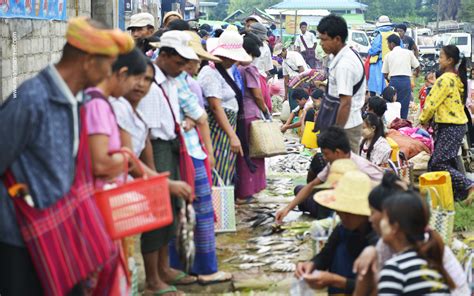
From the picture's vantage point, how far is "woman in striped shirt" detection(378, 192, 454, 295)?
14.0 ft

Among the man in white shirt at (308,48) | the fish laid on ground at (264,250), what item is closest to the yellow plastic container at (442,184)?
the fish laid on ground at (264,250)

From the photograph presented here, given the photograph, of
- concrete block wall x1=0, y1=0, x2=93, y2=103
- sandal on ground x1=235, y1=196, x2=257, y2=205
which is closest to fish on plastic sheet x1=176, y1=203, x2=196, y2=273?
sandal on ground x1=235, y1=196, x2=257, y2=205

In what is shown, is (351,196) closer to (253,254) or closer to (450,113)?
(253,254)

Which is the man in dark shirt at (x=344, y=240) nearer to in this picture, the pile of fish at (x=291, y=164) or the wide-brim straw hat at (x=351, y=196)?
the wide-brim straw hat at (x=351, y=196)

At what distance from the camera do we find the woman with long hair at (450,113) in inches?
394

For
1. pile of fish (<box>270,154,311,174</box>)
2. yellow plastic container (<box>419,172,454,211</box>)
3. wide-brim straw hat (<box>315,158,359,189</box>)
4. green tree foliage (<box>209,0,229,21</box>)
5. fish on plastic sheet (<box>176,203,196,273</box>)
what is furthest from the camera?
green tree foliage (<box>209,0,229,21</box>)

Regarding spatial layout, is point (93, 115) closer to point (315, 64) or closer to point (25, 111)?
point (25, 111)

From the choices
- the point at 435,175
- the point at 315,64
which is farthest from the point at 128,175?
the point at 315,64

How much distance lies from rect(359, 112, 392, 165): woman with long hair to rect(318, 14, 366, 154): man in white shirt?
1.21 metres

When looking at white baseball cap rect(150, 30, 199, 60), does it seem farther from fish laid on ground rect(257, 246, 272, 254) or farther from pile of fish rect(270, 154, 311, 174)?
pile of fish rect(270, 154, 311, 174)

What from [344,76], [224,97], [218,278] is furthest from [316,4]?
[218,278]

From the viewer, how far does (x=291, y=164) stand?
12734mm

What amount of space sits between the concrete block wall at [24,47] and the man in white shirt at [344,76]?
142 inches

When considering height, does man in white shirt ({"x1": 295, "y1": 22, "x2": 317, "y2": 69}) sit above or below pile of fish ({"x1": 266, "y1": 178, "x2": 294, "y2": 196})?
above
